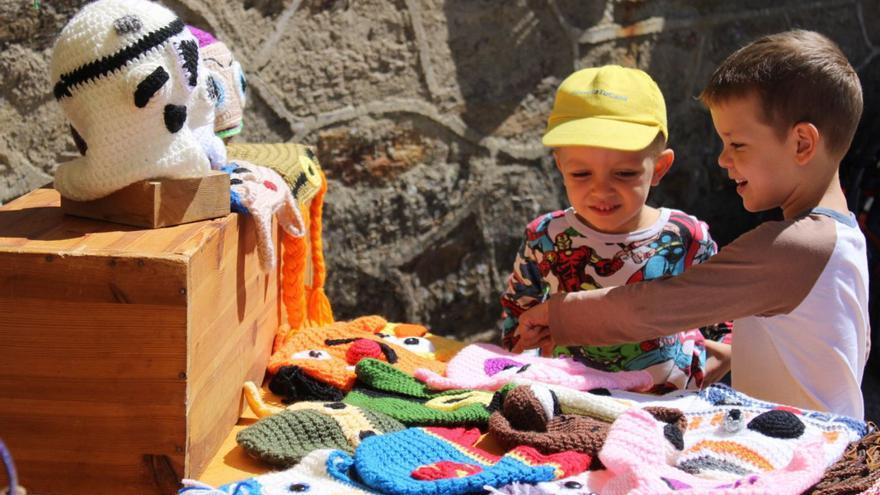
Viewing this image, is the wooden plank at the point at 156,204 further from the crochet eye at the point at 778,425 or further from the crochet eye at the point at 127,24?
the crochet eye at the point at 778,425

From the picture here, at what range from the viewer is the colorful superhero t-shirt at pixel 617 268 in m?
1.70

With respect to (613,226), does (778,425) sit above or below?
below

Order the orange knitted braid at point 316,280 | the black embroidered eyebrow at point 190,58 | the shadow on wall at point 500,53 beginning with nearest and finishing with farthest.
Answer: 1. the black embroidered eyebrow at point 190,58
2. the orange knitted braid at point 316,280
3. the shadow on wall at point 500,53

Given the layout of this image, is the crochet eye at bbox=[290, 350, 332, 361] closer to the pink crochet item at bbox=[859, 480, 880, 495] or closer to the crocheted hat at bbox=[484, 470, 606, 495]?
the crocheted hat at bbox=[484, 470, 606, 495]

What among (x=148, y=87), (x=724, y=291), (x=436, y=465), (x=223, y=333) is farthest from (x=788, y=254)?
Answer: (x=148, y=87)

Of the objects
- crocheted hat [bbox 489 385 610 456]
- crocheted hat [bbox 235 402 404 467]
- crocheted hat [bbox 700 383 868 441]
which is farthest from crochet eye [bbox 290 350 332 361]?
crocheted hat [bbox 700 383 868 441]

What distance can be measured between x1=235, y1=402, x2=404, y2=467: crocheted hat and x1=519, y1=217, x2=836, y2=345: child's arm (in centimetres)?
37

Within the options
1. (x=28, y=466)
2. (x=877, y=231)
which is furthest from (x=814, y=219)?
(x=877, y=231)

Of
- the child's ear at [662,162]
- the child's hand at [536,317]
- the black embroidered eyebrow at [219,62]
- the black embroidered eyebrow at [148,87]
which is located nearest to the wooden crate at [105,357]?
the black embroidered eyebrow at [148,87]

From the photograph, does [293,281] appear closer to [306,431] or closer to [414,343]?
[414,343]

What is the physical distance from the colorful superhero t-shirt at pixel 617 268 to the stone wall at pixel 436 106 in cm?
80

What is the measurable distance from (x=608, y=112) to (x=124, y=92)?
78cm

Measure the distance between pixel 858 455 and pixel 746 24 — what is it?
2082 millimetres

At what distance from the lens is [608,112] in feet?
5.46
